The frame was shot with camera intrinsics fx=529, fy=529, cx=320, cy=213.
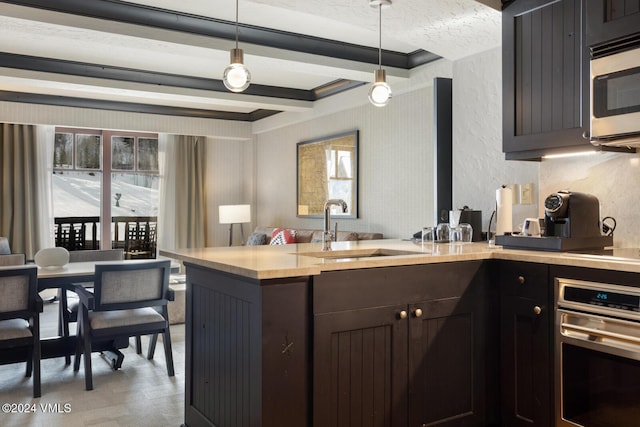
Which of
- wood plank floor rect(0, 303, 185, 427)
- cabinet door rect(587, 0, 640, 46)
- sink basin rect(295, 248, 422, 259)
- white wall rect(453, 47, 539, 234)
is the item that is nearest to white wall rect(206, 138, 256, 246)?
wood plank floor rect(0, 303, 185, 427)

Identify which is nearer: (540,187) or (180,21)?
(540,187)

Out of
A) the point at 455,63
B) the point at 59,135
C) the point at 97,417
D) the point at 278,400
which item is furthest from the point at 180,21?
the point at 59,135

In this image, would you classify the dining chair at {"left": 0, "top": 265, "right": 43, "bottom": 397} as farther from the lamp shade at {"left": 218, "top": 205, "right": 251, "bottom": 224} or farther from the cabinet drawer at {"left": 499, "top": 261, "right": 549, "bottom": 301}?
the lamp shade at {"left": 218, "top": 205, "right": 251, "bottom": 224}

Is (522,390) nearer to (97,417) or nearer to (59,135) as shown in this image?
(97,417)

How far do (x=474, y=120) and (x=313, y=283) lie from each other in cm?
198

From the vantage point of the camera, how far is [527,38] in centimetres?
275

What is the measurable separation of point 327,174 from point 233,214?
1.86 m

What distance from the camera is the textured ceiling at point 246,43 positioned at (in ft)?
9.89

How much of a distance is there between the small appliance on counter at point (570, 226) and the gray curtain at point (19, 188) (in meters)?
6.34

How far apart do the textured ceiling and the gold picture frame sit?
638 mm

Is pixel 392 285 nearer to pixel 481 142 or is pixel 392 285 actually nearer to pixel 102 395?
pixel 481 142

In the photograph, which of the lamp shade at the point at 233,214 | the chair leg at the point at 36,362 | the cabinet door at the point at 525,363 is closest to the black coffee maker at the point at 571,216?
the cabinet door at the point at 525,363

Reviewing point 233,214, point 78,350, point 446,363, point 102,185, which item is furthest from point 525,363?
point 102,185

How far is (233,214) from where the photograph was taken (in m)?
7.55
